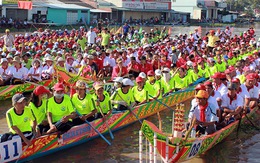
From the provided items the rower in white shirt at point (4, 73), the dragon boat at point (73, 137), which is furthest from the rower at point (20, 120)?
the rower in white shirt at point (4, 73)

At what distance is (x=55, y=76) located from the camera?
13.4 m

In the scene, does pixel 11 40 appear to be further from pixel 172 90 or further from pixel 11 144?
pixel 11 144

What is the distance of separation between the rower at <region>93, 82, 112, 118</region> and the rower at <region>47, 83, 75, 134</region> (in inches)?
35.2

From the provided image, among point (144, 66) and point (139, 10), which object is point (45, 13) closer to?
point (139, 10)

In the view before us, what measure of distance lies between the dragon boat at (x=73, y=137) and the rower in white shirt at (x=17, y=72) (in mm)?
4639

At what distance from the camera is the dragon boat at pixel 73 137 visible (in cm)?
729

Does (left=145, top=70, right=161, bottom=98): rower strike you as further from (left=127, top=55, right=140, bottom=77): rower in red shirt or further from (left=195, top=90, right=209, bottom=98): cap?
(left=195, top=90, right=209, bottom=98): cap

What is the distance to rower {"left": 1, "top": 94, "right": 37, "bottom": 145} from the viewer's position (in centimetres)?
703

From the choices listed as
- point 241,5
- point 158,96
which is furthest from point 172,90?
point 241,5

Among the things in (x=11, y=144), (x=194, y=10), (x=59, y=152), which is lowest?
(x=59, y=152)

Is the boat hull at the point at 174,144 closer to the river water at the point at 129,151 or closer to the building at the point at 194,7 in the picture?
the river water at the point at 129,151

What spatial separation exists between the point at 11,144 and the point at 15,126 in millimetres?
315

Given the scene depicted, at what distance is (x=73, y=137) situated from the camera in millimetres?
8695

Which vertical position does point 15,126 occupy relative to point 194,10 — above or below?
below
